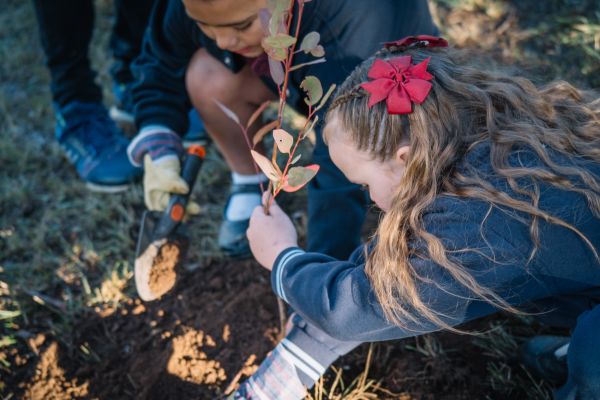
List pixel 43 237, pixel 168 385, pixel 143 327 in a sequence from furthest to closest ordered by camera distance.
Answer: pixel 43 237 → pixel 143 327 → pixel 168 385

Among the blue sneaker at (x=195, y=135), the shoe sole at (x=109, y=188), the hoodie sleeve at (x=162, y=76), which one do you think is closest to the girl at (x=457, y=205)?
the hoodie sleeve at (x=162, y=76)

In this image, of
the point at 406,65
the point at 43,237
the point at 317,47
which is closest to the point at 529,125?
the point at 406,65

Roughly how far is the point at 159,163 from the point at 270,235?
0.68m

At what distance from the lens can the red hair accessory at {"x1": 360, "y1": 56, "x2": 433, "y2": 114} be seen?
3.63ft

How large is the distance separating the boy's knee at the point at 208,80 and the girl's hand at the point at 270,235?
69 centimetres

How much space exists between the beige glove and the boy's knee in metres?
0.27

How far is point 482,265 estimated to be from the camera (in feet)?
3.40

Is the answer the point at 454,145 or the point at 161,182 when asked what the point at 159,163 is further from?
the point at 454,145

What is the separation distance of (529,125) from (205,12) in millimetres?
878

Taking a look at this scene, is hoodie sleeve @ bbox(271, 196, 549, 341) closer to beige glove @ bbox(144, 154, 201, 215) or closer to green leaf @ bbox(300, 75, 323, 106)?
green leaf @ bbox(300, 75, 323, 106)

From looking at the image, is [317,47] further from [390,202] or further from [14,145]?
[14,145]

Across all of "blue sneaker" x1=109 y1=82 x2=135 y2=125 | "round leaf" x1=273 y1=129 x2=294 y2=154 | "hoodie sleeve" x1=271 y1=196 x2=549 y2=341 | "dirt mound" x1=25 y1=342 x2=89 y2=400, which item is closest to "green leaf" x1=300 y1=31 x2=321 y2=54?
"round leaf" x1=273 y1=129 x2=294 y2=154

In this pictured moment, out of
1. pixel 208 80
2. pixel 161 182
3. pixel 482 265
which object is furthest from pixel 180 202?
pixel 482 265

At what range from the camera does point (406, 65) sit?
1.16 m
